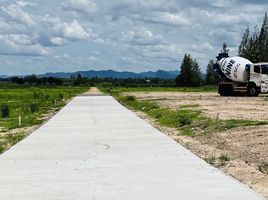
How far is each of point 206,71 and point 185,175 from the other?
137 m

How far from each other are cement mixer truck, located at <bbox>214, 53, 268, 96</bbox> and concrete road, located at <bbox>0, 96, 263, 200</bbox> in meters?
30.3

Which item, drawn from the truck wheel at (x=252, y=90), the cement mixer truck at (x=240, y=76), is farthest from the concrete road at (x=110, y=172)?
the truck wheel at (x=252, y=90)

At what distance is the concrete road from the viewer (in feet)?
26.2

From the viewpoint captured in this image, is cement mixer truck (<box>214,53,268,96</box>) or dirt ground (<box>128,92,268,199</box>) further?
cement mixer truck (<box>214,53,268,96</box>)

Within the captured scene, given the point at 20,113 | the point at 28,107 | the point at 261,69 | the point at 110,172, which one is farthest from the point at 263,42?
the point at 110,172

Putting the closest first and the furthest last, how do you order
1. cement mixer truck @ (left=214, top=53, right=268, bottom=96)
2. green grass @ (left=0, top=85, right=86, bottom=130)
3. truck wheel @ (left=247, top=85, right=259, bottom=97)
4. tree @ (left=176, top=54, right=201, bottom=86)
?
green grass @ (left=0, top=85, right=86, bottom=130)
cement mixer truck @ (left=214, top=53, right=268, bottom=96)
truck wheel @ (left=247, top=85, right=259, bottom=97)
tree @ (left=176, top=54, right=201, bottom=86)

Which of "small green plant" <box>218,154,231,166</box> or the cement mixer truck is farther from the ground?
the cement mixer truck

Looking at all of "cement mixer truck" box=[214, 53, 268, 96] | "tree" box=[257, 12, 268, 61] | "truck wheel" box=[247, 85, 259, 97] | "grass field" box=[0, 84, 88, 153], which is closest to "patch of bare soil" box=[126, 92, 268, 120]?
"cement mixer truck" box=[214, 53, 268, 96]

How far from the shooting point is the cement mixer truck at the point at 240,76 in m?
45.0

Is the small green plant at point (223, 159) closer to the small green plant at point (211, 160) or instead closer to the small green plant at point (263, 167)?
A: the small green plant at point (211, 160)

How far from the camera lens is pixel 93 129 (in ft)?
65.6

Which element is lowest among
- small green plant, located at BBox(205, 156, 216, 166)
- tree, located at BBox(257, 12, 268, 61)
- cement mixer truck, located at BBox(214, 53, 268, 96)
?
small green plant, located at BBox(205, 156, 216, 166)

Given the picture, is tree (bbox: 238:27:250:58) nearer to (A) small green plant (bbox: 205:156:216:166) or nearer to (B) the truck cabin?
(B) the truck cabin

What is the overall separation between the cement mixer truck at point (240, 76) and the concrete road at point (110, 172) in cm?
3028
